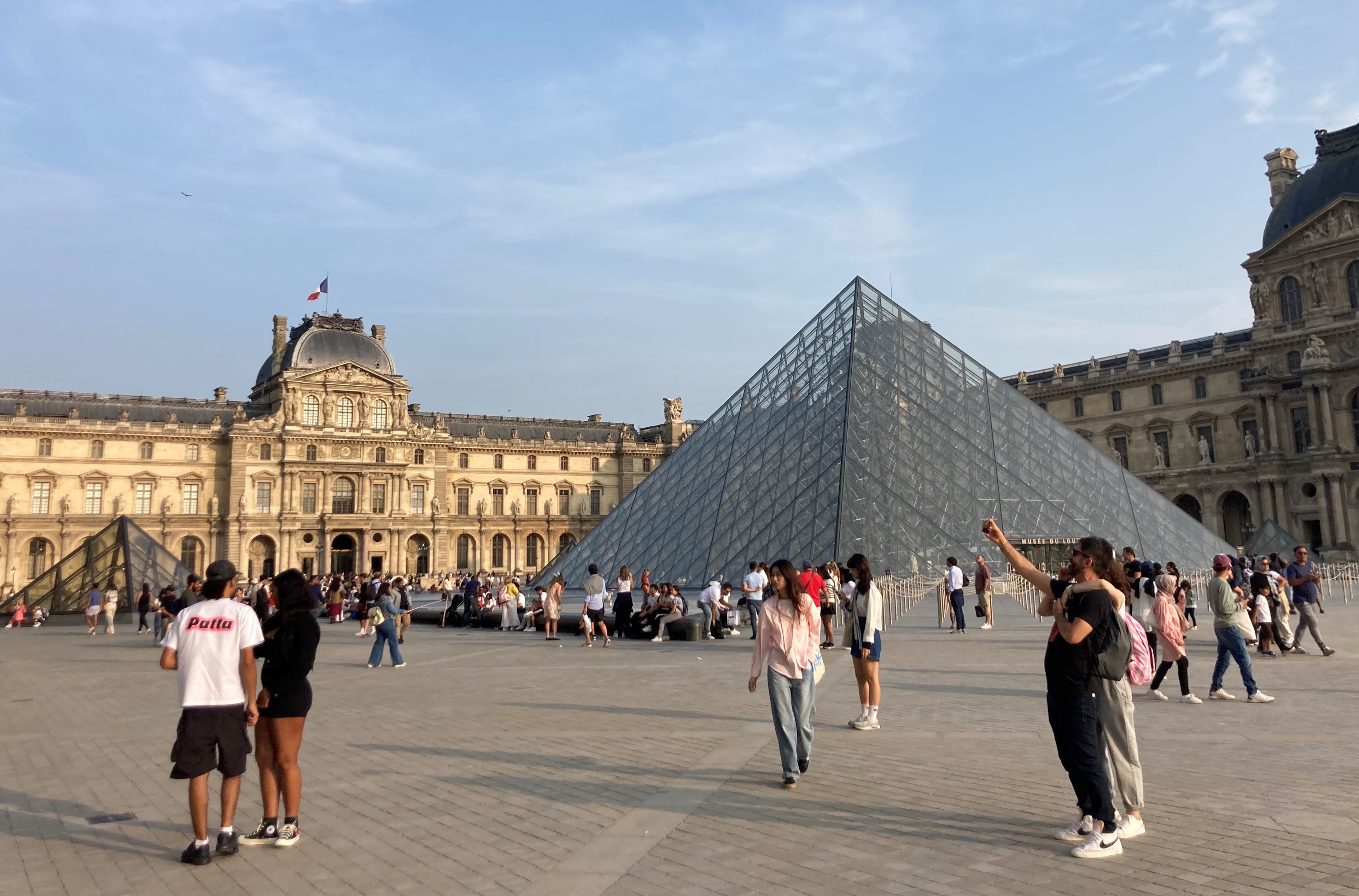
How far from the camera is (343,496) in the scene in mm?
55688

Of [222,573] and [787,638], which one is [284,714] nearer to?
[222,573]

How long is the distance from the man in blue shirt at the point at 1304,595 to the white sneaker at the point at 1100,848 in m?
8.67

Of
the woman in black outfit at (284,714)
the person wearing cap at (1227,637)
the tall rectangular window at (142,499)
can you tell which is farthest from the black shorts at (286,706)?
the tall rectangular window at (142,499)

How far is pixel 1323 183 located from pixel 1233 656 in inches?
1743

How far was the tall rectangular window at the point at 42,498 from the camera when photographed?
4969cm

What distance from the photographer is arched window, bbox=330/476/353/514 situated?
181 feet

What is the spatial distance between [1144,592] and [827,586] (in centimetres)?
756

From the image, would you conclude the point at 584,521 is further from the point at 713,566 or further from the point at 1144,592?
the point at 1144,592

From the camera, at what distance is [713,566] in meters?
21.3

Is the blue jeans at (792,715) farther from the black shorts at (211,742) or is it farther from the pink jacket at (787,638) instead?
the black shorts at (211,742)

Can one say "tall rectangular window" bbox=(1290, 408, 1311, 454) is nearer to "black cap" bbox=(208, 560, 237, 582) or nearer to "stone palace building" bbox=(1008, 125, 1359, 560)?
"stone palace building" bbox=(1008, 125, 1359, 560)

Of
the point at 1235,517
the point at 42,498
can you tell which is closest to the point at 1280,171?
the point at 1235,517

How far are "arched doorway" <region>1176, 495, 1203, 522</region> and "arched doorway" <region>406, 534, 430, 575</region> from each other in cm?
4063

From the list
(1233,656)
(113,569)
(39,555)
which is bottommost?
(1233,656)
